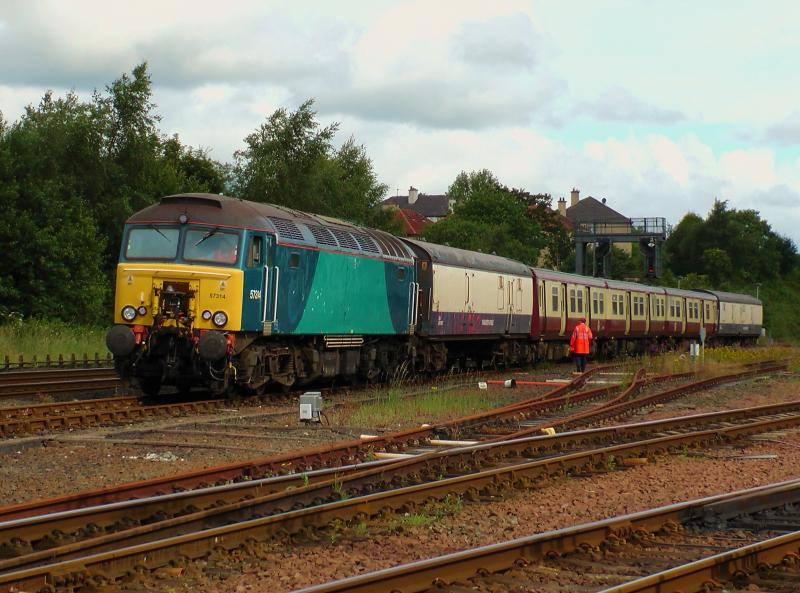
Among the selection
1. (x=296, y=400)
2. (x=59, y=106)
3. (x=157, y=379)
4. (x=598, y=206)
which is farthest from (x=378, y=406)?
(x=598, y=206)

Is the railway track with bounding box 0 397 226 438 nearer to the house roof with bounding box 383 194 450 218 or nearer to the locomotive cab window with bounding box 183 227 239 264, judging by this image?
the locomotive cab window with bounding box 183 227 239 264

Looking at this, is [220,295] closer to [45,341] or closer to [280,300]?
[280,300]

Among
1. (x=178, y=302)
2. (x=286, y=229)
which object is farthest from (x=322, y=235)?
(x=178, y=302)

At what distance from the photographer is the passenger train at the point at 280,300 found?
53.4ft

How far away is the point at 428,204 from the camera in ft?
489

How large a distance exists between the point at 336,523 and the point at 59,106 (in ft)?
134

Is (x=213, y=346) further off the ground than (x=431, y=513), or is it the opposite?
(x=213, y=346)

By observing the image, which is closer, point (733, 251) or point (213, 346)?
point (213, 346)

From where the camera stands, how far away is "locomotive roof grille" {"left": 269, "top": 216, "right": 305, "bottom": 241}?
A: 17.5 m

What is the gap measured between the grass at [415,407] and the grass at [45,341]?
11.5 m

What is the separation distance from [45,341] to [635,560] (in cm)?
2404

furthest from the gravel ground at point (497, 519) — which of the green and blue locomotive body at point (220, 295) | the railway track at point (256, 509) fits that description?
the green and blue locomotive body at point (220, 295)

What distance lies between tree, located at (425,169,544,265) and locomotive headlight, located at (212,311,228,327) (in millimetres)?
62200

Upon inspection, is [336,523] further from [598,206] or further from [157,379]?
[598,206]
